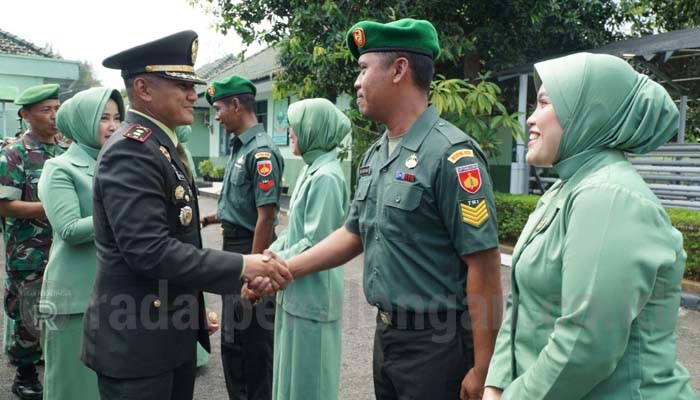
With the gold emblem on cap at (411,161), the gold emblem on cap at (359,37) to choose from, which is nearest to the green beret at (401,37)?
the gold emblem on cap at (359,37)

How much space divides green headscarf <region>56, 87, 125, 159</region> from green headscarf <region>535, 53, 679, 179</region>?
251cm

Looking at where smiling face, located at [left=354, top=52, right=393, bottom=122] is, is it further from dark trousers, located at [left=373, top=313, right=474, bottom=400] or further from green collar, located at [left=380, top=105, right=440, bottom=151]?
dark trousers, located at [left=373, top=313, right=474, bottom=400]

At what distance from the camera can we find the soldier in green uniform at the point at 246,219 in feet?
12.2

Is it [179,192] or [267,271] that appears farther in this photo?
[267,271]

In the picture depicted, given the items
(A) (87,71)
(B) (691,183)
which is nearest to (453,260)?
(B) (691,183)

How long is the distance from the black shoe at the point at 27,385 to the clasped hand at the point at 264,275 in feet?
6.87

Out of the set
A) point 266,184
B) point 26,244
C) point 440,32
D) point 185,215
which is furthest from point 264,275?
point 440,32

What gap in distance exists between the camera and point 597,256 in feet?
4.42

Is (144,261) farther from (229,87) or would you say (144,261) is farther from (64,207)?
(229,87)

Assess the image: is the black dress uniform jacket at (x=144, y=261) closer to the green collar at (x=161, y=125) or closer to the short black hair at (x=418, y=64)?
the green collar at (x=161, y=125)

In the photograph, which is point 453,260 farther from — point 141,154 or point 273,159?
point 273,159

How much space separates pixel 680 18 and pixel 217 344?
11199mm

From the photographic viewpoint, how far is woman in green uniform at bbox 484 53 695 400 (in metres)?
1.34

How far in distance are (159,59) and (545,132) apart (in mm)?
1465
